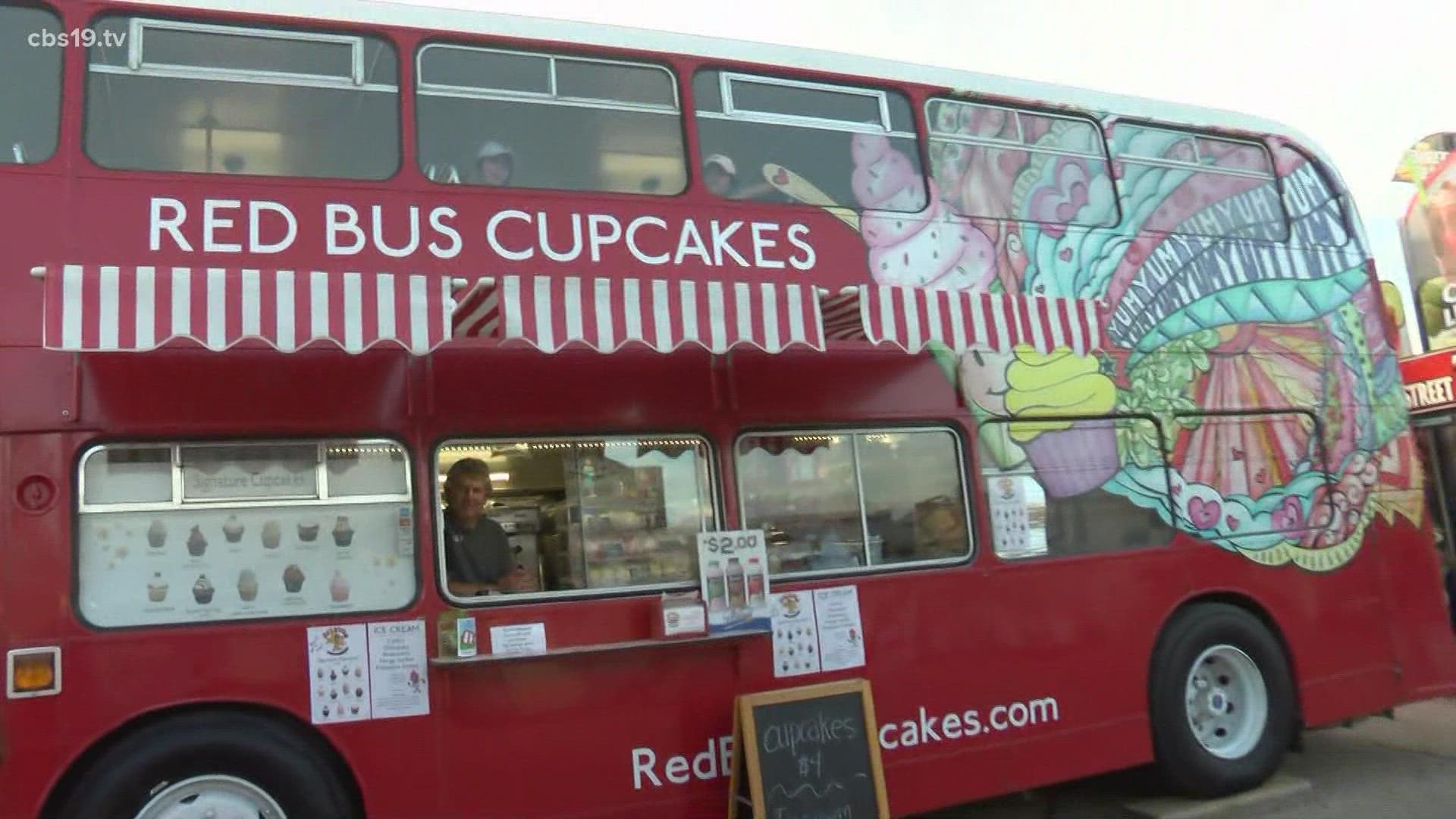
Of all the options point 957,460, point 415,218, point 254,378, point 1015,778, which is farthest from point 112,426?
point 1015,778

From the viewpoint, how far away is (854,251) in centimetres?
534

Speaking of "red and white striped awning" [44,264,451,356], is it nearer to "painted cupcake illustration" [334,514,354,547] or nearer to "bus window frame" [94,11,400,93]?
"painted cupcake illustration" [334,514,354,547]

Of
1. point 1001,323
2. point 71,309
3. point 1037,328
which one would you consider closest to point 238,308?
point 71,309

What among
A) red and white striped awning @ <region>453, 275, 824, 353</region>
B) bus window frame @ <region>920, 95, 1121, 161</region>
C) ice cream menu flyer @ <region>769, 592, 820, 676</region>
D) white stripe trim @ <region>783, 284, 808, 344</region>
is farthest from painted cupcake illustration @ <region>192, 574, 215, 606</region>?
bus window frame @ <region>920, 95, 1121, 161</region>

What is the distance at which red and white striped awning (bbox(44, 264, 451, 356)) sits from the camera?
366 centimetres

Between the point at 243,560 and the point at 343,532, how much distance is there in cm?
39

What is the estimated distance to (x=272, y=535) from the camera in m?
4.25

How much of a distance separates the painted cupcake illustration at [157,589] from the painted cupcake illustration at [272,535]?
15.1 inches

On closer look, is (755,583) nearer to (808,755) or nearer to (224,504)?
(808,755)

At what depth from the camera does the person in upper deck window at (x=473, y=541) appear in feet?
14.7

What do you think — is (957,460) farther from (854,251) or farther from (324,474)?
(324,474)

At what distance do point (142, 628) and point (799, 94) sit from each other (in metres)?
3.94

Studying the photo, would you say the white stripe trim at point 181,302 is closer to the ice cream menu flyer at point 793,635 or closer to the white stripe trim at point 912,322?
the ice cream menu flyer at point 793,635

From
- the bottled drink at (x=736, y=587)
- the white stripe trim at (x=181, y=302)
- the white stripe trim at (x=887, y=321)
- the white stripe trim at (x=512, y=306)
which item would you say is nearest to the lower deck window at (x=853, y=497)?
the bottled drink at (x=736, y=587)
